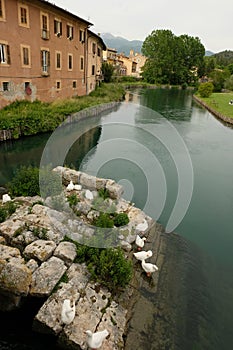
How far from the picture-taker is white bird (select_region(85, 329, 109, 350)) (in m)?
4.61

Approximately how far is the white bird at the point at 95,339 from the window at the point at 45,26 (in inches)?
904

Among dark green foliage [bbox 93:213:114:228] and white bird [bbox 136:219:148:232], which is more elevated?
dark green foliage [bbox 93:213:114:228]

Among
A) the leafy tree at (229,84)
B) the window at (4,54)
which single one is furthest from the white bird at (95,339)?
the leafy tree at (229,84)

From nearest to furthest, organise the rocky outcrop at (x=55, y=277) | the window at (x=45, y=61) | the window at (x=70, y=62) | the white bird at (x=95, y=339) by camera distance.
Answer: the white bird at (x=95, y=339) < the rocky outcrop at (x=55, y=277) < the window at (x=45, y=61) < the window at (x=70, y=62)

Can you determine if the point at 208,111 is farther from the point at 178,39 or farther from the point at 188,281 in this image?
the point at 178,39

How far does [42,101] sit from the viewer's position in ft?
76.0

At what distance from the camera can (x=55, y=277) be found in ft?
18.5

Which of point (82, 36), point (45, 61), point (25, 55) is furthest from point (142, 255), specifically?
point (82, 36)

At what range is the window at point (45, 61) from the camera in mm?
22120

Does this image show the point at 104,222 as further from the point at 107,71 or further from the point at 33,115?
the point at 107,71

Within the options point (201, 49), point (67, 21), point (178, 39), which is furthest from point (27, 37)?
point (201, 49)

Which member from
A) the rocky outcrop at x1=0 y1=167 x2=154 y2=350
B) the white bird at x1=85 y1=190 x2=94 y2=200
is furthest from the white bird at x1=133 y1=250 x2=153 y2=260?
the white bird at x1=85 y1=190 x2=94 y2=200

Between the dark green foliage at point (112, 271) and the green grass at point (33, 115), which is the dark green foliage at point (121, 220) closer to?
the dark green foliage at point (112, 271)

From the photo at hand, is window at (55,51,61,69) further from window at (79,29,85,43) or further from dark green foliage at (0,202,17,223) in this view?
dark green foliage at (0,202,17,223)
